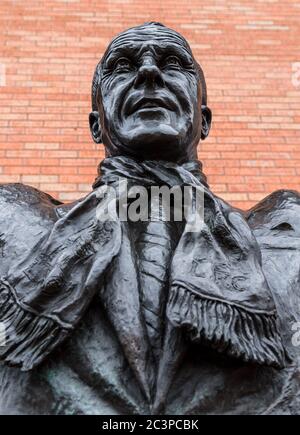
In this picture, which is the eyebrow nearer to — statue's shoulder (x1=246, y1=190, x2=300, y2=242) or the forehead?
the forehead

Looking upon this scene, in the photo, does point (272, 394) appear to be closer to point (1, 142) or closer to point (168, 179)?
point (168, 179)

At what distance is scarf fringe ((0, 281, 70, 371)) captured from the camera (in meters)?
1.33

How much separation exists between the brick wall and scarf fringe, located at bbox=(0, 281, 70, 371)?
2.35 m

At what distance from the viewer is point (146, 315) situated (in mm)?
1411

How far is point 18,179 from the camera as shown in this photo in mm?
3775

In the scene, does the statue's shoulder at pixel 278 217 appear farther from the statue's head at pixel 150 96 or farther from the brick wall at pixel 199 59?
the brick wall at pixel 199 59

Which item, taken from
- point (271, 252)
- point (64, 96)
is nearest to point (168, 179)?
point (271, 252)

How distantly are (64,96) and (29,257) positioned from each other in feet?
9.17

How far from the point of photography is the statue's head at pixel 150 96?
1.85 metres

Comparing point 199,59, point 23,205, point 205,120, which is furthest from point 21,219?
point 199,59

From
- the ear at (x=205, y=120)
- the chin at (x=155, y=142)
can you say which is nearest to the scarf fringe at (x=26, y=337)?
A: the chin at (x=155, y=142)

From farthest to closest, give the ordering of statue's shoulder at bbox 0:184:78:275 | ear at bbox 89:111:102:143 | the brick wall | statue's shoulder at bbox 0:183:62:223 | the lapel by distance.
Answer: the brick wall, ear at bbox 89:111:102:143, statue's shoulder at bbox 0:183:62:223, statue's shoulder at bbox 0:184:78:275, the lapel

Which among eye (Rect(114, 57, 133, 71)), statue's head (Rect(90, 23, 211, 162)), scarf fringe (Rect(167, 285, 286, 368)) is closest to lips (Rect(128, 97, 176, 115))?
statue's head (Rect(90, 23, 211, 162))

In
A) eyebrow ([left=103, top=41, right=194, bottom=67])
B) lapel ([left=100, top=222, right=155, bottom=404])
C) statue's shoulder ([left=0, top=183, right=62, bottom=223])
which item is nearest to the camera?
lapel ([left=100, top=222, right=155, bottom=404])
